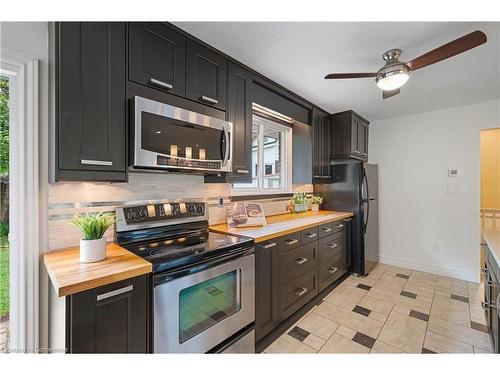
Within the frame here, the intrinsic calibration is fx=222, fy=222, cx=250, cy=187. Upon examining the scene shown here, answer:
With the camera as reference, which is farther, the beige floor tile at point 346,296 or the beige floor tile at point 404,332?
the beige floor tile at point 346,296

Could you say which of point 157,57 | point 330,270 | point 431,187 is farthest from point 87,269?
point 431,187

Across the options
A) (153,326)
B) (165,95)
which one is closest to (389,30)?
(165,95)

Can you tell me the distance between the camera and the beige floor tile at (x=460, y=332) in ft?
5.88

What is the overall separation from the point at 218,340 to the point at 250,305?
0.30 meters

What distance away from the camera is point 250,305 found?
1.59m

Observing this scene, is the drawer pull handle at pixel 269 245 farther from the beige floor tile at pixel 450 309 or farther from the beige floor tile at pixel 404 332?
the beige floor tile at pixel 450 309

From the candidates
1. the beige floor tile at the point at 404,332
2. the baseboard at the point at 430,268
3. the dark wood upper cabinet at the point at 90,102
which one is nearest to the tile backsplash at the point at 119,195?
the dark wood upper cabinet at the point at 90,102

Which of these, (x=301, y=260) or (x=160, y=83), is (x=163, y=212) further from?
(x=301, y=260)

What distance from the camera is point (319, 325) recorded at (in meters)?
2.01

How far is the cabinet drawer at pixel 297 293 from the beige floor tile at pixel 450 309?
1.19 m

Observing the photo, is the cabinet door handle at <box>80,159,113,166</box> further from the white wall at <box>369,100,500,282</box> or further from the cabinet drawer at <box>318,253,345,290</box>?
the white wall at <box>369,100,500,282</box>

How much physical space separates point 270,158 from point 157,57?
1.84 metres

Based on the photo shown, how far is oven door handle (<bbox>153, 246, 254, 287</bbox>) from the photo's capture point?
1133 millimetres

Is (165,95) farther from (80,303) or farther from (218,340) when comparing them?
(218,340)
